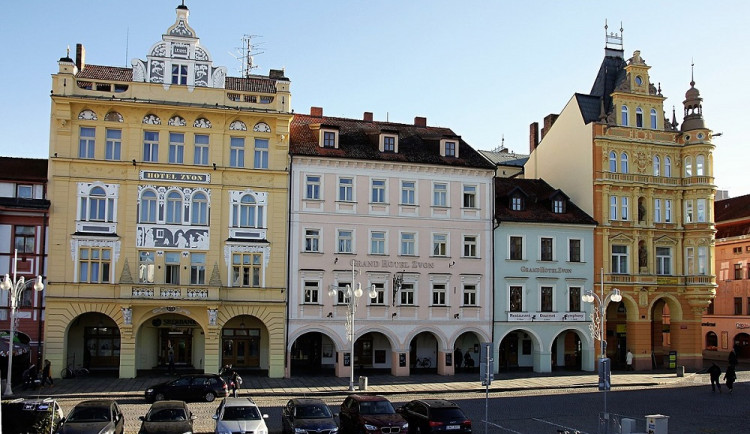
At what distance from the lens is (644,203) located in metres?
57.4

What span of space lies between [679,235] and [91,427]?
4685 cm

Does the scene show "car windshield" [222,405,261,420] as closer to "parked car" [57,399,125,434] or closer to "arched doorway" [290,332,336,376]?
"parked car" [57,399,125,434]

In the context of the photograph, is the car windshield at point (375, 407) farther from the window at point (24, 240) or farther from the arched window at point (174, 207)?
the window at point (24, 240)

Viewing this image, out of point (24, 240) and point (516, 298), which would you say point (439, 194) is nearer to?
point (516, 298)

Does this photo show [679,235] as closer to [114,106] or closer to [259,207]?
[259,207]

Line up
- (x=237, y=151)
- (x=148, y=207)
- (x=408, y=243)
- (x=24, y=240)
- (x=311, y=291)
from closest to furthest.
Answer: (x=24, y=240) < (x=148, y=207) < (x=237, y=151) < (x=311, y=291) < (x=408, y=243)

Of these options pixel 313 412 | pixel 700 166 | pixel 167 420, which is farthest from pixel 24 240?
pixel 700 166

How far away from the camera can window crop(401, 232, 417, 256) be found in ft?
168

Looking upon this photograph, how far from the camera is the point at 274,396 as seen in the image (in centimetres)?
4044

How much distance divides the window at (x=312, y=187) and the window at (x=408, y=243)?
6484 millimetres

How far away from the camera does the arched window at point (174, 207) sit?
47.1 meters

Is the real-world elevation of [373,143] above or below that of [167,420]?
above

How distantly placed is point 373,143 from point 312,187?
232 inches

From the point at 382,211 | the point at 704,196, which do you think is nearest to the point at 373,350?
the point at 382,211
